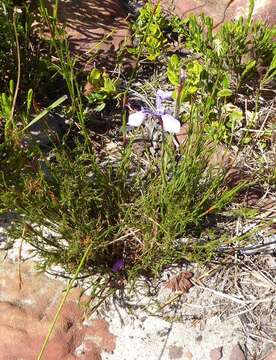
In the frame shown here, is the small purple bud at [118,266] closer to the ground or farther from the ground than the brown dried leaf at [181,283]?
farther from the ground

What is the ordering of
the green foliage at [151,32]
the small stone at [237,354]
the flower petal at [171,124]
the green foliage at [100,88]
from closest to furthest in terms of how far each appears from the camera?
the flower petal at [171,124] → the small stone at [237,354] → the green foliage at [100,88] → the green foliage at [151,32]

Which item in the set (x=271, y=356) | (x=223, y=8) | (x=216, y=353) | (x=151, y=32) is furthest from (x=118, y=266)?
(x=223, y=8)

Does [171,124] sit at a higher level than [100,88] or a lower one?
higher

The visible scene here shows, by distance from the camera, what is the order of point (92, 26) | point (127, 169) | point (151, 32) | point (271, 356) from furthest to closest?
point (92, 26)
point (151, 32)
point (127, 169)
point (271, 356)

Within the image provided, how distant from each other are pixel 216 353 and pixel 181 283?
0.29m

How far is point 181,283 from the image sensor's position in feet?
6.54

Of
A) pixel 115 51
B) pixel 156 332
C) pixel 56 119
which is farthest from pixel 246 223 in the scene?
pixel 115 51

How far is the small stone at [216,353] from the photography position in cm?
184

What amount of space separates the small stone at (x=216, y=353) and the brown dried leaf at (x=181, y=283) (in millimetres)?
241

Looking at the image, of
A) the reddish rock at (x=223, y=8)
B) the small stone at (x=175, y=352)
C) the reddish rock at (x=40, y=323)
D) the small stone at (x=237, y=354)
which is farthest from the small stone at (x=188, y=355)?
the reddish rock at (x=223, y=8)

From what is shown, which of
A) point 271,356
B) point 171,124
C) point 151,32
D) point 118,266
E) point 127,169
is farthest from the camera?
point 151,32

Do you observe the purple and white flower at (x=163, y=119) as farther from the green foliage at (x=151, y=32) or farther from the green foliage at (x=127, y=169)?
the green foliage at (x=151, y=32)

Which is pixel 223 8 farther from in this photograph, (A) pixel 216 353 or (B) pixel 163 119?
→ (A) pixel 216 353

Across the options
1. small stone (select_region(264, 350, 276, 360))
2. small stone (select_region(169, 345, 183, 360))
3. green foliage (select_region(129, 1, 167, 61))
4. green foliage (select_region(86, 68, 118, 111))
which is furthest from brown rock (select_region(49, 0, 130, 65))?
small stone (select_region(264, 350, 276, 360))
